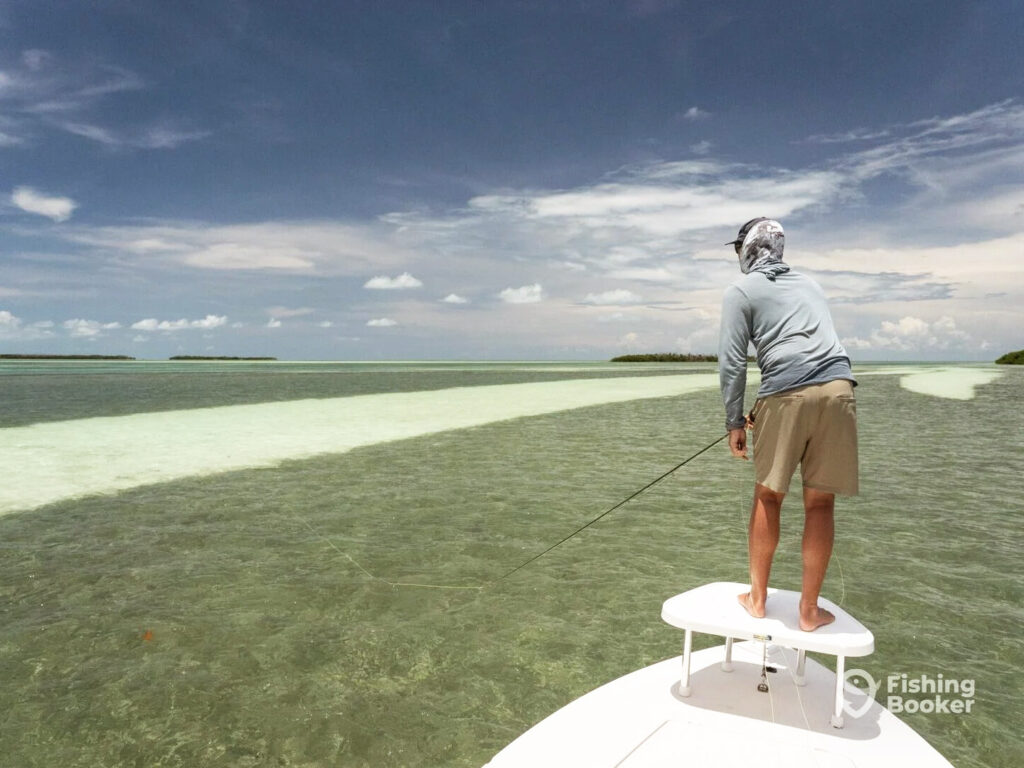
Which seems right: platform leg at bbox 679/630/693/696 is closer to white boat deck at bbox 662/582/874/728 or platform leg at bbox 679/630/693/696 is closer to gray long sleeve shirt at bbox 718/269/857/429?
white boat deck at bbox 662/582/874/728

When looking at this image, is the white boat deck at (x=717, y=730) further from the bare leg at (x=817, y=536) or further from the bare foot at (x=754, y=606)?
the bare leg at (x=817, y=536)

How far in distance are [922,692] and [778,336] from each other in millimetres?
2110

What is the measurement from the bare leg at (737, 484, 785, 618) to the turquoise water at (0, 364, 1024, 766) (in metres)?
1.01

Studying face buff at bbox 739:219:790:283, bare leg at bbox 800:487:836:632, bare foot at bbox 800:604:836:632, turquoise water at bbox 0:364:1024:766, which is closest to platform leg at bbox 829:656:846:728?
bare foot at bbox 800:604:836:632

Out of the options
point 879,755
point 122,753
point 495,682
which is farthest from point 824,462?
point 122,753

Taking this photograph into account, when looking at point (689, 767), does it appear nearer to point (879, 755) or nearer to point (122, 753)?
point (879, 755)

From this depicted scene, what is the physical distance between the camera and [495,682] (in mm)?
3838

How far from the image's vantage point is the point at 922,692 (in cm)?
367

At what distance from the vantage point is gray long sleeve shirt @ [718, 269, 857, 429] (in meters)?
3.31

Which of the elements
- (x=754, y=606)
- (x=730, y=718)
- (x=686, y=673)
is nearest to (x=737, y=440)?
(x=754, y=606)

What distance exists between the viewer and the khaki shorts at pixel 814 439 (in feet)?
10.5

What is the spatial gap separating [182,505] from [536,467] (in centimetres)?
516

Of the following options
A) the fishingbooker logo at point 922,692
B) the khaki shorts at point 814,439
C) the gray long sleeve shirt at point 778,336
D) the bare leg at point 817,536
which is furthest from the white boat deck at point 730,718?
the gray long sleeve shirt at point 778,336

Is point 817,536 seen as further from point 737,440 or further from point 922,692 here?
point 922,692
